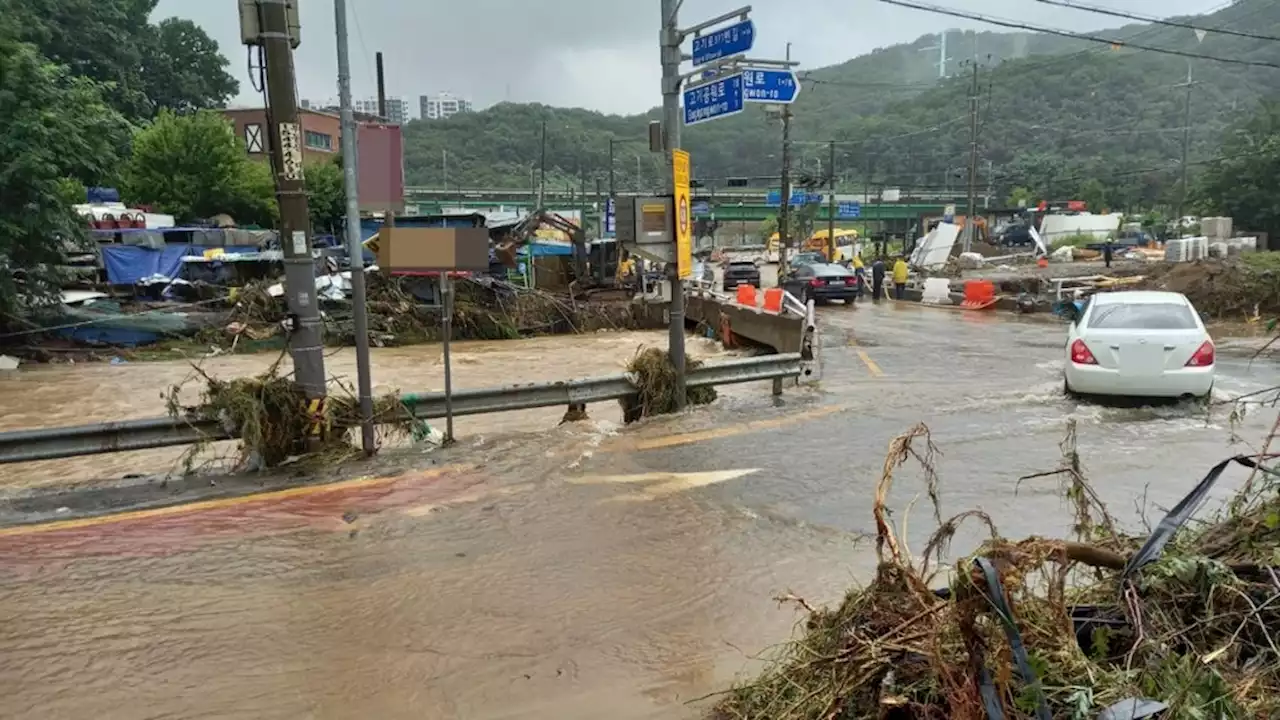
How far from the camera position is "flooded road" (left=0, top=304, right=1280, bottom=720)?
14.6ft

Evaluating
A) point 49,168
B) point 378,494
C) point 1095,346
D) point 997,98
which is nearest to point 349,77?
point 378,494

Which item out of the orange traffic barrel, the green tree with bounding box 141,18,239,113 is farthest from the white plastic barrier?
the green tree with bounding box 141,18,239,113

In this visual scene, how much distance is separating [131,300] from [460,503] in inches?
968

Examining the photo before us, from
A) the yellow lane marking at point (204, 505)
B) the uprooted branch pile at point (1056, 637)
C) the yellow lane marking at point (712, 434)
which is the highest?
the uprooted branch pile at point (1056, 637)

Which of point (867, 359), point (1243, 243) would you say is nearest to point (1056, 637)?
point (867, 359)

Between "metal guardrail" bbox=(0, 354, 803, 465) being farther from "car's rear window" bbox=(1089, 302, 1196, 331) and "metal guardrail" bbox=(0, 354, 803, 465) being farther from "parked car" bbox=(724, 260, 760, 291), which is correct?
"parked car" bbox=(724, 260, 760, 291)

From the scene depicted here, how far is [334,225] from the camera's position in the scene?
157 ft

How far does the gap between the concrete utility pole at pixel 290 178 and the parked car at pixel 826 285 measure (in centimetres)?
2723

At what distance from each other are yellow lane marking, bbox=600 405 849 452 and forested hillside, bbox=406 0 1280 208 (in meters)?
73.6

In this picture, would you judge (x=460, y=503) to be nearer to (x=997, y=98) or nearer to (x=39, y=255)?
(x=39, y=255)

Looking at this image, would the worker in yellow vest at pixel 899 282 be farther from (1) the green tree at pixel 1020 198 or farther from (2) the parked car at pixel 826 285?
(1) the green tree at pixel 1020 198

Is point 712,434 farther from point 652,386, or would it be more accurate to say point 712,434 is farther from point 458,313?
point 458,313

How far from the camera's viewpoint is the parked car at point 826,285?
34.1 m

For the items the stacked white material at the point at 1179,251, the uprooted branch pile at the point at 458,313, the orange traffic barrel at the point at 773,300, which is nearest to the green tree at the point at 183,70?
the uprooted branch pile at the point at 458,313
